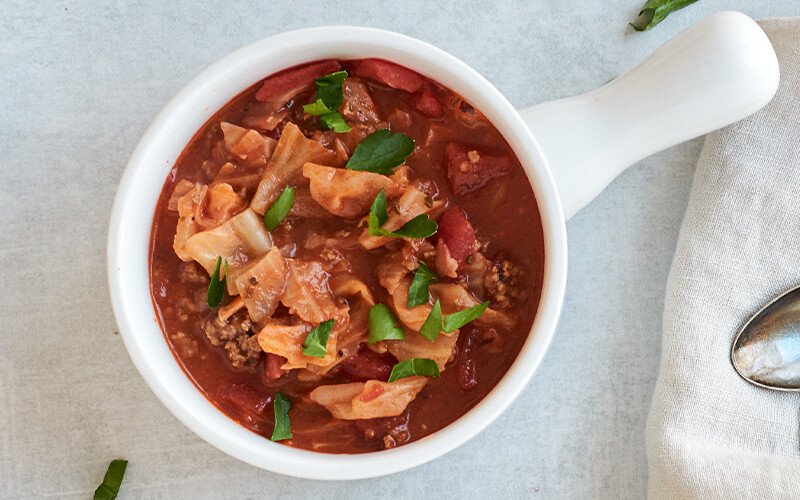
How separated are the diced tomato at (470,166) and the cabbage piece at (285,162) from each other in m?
0.33

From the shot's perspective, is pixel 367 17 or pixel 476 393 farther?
pixel 367 17

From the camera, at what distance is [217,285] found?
2.29 meters

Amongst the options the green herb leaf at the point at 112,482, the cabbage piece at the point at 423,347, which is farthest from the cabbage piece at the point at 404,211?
the green herb leaf at the point at 112,482

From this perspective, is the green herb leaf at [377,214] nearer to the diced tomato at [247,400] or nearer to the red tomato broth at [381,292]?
the red tomato broth at [381,292]

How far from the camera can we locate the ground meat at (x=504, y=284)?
7.73ft

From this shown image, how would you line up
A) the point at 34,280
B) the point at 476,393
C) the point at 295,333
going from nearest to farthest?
the point at 295,333, the point at 476,393, the point at 34,280

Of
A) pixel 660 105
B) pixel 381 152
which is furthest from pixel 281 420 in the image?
pixel 660 105

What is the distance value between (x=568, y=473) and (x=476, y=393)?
0.73m

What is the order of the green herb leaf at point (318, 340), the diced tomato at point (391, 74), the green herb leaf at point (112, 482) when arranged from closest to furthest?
the green herb leaf at point (318, 340), the diced tomato at point (391, 74), the green herb leaf at point (112, 482)

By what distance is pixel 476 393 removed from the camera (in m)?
2.42

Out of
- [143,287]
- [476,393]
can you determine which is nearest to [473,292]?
[476,393]

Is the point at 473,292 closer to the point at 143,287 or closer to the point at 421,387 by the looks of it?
the point at 421,387

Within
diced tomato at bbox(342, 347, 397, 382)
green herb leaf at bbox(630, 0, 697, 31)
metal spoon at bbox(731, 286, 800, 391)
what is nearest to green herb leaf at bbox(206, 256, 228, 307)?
diced tomato at bbox(342, 347, 397, 382)

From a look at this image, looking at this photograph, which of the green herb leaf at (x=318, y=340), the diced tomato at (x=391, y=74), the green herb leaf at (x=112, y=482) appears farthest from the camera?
the green herb leaf at (x=112, y=482)
